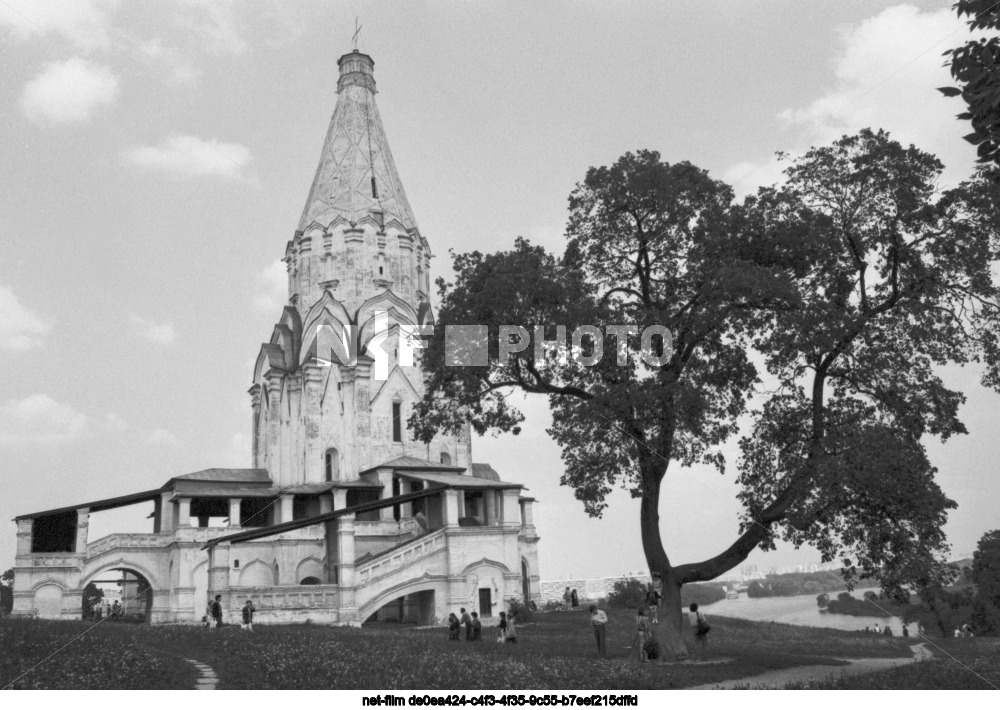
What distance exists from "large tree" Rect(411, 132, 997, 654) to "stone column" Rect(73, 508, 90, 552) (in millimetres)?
22471

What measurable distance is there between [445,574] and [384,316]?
1495 centimetres

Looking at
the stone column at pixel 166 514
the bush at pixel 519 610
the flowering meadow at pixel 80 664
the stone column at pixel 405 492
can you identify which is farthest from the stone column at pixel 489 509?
the flowering meadow at pixel 80 664

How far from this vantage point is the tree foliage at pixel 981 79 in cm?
919

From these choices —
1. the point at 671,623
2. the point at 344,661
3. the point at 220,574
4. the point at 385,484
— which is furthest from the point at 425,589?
the point at 344,661

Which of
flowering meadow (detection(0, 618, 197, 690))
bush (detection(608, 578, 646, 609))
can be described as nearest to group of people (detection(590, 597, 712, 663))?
flowering meadow (detection(0, 618, 197, 690))

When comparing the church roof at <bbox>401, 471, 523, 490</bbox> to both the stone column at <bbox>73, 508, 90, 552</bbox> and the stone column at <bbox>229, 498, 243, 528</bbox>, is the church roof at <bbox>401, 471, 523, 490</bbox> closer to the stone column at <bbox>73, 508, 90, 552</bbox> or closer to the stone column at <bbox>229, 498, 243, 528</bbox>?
the stone column at <bbox>229, 498, 243, 528</bbox>

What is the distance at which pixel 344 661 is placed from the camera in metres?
15.1

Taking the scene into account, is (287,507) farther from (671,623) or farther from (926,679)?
(926,679)

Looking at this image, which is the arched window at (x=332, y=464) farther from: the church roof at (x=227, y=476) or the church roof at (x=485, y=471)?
the church roof at (x=485, y=471)

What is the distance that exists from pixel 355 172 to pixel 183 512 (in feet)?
61.0

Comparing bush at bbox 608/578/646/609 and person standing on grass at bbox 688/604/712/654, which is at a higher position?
bush at bbox 608/578/646/609

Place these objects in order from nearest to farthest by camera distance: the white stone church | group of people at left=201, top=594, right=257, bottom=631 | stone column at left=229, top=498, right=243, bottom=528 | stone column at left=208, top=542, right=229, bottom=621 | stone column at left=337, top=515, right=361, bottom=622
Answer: group of people at left=201, top=594, right=257, bottom=631 → stone column at left=208, top=542, right=229, bottom=621 → stone column at left=337, top=515, right=361, bottom=622 → the white stone church → stone column at left=229, top=498, right=243, bottom=528

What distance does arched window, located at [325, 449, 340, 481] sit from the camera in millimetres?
40406

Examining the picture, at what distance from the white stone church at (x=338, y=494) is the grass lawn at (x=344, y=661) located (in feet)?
30.6
